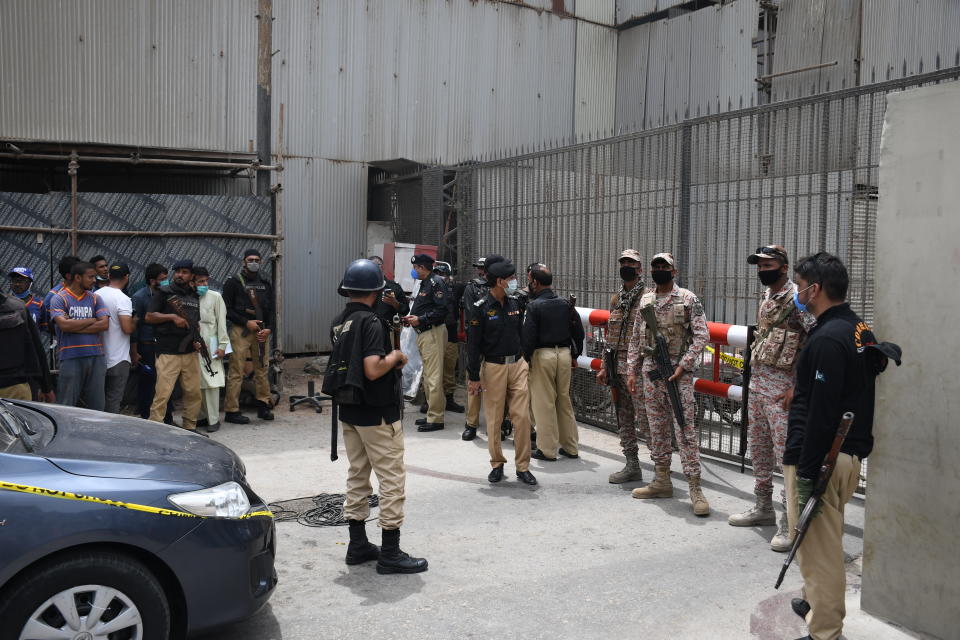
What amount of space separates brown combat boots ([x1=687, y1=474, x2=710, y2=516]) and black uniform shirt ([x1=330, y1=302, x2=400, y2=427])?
8.49 ft

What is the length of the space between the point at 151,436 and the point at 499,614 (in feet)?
6.87

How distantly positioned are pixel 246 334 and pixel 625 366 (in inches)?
196

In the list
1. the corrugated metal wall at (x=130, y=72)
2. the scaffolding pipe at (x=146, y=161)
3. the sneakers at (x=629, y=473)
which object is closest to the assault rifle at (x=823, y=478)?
the sneakers at (x=629, y=473)

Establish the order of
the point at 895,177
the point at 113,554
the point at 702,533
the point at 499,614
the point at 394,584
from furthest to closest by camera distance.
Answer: the point at 702,533 < the point at 394,584 < the point at 499,614 < the point at 895,177 < the point at 113,554

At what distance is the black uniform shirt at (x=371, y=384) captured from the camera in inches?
190

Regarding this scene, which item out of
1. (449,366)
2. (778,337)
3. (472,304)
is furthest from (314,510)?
(449,366)

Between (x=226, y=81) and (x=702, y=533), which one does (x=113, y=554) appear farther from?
(x=226, y=81)

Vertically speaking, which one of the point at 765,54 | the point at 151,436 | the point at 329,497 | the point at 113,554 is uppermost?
the point at 765,54

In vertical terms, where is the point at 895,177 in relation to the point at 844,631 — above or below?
above

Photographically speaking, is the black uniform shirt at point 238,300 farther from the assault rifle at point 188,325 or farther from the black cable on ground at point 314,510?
the black cable on ground at point 314,510

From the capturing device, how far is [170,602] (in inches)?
141

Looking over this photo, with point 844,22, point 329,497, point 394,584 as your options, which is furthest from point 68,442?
point 844,22

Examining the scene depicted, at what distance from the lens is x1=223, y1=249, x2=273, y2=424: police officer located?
31.5 ft

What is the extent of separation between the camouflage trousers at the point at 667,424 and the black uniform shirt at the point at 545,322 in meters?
1.51
